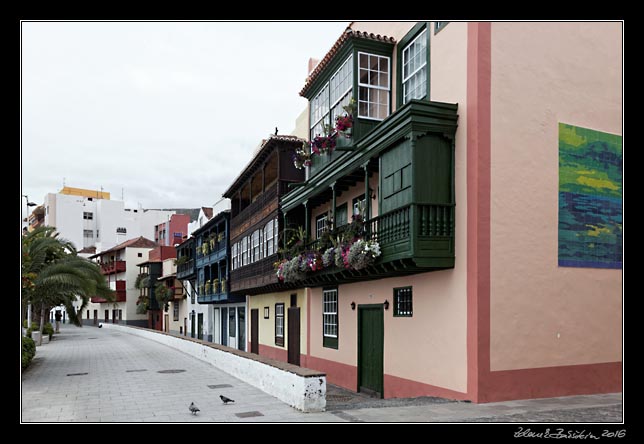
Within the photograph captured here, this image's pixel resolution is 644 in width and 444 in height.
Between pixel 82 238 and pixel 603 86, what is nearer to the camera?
pixel 603 86

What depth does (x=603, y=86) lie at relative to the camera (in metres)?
12.8

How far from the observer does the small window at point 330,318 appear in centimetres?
1825

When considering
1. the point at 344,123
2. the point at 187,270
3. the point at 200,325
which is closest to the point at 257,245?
the point at 344,123

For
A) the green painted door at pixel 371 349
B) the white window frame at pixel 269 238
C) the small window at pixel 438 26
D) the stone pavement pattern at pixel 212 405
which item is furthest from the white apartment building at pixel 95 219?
the small window at pixel 438 26

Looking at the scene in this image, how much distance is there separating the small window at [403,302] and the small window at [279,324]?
1047 cm

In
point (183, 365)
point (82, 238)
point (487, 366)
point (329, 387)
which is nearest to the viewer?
point (487, 366)

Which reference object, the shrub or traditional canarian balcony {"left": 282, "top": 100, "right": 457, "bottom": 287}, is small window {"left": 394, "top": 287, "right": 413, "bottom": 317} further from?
the shrub

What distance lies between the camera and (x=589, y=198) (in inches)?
490

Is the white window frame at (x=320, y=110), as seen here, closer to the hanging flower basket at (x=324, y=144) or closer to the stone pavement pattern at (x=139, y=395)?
the hanging flower basket at (x=324, y=144)

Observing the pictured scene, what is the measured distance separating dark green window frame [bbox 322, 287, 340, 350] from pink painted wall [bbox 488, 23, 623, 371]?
7.42 m

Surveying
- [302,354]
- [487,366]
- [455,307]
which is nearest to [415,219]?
[455,307]

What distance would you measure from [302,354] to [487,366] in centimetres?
1090

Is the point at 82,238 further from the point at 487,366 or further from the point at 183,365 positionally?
the point at 487,366

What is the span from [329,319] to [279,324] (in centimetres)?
606
